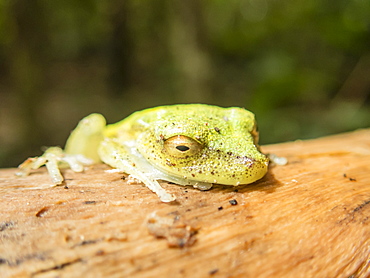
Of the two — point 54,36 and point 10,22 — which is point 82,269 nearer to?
point 10,22

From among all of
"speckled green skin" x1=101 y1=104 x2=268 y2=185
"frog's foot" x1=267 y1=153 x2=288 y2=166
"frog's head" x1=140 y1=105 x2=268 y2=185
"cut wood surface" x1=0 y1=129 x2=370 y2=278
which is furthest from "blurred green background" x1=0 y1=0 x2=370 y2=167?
"cut wood surface" x1=0 y1=129 x2=370 y2=278

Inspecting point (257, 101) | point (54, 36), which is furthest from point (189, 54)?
point (54, 36)

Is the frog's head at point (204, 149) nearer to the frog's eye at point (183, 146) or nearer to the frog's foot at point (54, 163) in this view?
the frog's eye at point (183, 146)

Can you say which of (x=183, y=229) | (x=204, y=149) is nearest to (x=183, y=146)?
(x=204, y=149)

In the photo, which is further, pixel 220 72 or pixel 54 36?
pixel 54 36

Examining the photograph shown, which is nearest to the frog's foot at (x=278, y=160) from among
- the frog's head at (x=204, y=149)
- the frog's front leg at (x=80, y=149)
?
the frog's head at (x=204, y=149)

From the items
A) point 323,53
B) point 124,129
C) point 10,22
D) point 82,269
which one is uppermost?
point 10,22

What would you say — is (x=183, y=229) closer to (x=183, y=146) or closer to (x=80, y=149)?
(x=183, y=146)
